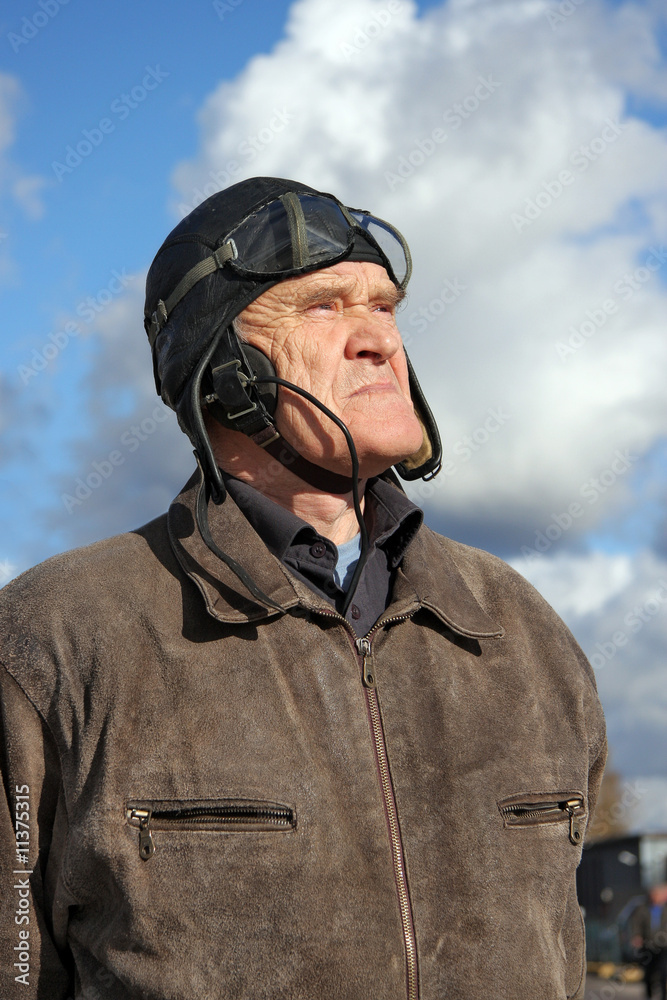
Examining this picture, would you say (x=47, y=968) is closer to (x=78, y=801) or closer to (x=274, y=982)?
(x=78, y=801)

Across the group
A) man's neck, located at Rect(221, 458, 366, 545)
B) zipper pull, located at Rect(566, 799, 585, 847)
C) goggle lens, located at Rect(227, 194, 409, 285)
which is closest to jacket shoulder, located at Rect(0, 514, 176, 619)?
man's neck, located at Rect(221, 458, 366, 545)

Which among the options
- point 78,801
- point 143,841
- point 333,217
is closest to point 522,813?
point 143,841

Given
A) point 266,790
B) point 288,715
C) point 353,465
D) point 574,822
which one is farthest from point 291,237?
point 574,822

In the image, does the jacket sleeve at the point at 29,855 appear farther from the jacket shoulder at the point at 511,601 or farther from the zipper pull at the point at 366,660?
the jacket shoulder at the point at 511,601

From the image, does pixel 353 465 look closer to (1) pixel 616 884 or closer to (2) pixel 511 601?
(2) pixel 511 601

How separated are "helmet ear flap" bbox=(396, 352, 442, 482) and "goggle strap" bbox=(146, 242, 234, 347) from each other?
0.69 m

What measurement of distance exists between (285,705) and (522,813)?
2.17 feet

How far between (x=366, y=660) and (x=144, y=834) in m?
0.66

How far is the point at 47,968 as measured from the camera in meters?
2.41

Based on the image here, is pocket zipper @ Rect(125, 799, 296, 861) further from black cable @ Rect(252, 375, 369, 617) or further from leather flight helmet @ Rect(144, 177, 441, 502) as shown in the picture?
leather flight helmet @ Rect(144, 177, 441, 502)

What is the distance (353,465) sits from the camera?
264cm

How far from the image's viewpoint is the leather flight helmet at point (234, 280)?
283cm

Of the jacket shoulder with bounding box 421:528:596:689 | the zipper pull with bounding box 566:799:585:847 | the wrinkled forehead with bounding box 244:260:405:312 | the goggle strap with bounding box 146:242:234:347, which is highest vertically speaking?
the goggle strap with bounding box 146:242:234:347

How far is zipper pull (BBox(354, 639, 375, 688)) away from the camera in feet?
8.02
